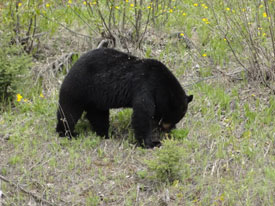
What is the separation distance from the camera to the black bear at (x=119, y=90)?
20.3 feet

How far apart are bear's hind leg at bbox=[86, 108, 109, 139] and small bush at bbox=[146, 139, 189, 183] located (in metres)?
1.27

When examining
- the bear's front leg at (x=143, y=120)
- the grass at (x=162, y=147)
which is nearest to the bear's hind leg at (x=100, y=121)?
the grass at (x=162, y=147)

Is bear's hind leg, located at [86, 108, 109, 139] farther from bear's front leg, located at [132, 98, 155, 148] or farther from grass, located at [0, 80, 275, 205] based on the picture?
bear's front leg, located at [132, 98, 155, 148]

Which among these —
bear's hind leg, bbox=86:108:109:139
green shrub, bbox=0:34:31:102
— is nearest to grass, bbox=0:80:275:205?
bear's hind leg, bbox=86:108:109:139

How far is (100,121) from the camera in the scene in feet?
21.3

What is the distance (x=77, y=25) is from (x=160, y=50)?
1.74 meters

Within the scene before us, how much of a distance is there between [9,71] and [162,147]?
261cm

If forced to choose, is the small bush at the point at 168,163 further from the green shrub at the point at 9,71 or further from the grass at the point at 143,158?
the green shrub at the point at 9,71

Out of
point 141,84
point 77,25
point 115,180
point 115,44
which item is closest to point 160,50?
point 115,44

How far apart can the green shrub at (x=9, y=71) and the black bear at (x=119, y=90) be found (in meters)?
1.15

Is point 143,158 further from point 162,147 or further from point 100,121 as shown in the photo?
point 100,121

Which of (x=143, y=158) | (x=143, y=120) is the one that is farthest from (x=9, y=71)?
(x=143, y=158)

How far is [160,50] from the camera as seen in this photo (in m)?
8.53

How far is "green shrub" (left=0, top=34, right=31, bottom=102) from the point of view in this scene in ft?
23.0
